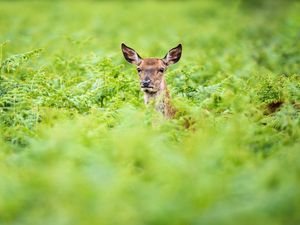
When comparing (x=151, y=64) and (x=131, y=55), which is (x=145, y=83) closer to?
(x=151, y=64)

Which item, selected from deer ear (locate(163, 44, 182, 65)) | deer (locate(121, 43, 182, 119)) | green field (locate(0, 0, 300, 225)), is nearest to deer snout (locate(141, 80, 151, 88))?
deer (locate(121, 43, 182, 119))

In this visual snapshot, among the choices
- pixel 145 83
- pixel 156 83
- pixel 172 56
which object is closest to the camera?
pixel 145 83

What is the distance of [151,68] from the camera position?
25.8 ft

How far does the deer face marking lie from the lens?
25.1ft

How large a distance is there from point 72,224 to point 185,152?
1431 mm

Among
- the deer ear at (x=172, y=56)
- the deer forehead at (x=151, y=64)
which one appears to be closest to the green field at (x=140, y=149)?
the deer ear at (x=172, y=56)

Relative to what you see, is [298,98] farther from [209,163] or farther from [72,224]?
[72,224]

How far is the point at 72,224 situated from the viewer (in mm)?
4359

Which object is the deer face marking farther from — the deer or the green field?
the green field

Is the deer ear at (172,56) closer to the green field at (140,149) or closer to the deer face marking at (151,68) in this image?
the deer face marking at (151,68)

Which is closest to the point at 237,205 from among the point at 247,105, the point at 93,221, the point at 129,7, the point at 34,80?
the point at 93,221

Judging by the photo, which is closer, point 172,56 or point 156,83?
point 156,83

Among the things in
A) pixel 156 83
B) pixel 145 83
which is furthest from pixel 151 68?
pixel 145 83

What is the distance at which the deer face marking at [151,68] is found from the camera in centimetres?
765
